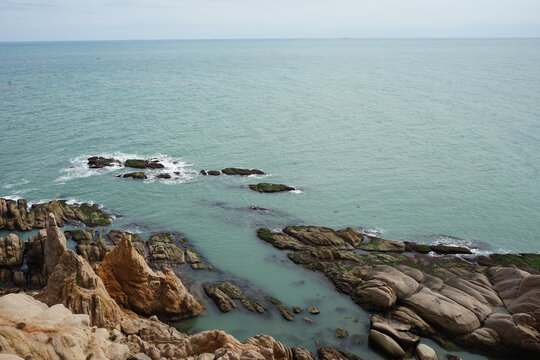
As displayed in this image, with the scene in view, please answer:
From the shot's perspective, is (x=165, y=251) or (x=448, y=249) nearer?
(x=165, y=251)

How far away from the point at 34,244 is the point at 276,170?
38371mm

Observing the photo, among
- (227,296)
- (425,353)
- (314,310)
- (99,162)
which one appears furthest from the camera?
(99,162)

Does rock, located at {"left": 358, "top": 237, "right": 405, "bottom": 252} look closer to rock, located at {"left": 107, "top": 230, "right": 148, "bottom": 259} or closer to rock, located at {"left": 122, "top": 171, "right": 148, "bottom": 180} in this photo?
rock, located at {"left": 107, "top": 230, "right": 148, "bottom": 259}

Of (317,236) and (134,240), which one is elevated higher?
(134,240)

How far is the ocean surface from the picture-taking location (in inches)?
1626

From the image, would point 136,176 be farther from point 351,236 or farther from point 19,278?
point 351,236

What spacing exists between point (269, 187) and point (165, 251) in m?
21.2

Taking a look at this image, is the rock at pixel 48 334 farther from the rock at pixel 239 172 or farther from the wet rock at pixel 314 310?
the rock at pixel 239 172

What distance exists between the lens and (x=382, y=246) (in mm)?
44250

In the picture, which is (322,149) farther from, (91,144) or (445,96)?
(445,96)

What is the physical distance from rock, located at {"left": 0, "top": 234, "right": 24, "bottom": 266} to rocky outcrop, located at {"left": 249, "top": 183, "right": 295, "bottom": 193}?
30621 millimetres

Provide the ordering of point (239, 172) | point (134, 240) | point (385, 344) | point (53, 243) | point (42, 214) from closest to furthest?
point (385, 344) → point (53, 243) → point (134, 240) → point (42, 214) → point (239, 172)

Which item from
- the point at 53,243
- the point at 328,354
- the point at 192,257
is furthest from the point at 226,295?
the point at 53,243

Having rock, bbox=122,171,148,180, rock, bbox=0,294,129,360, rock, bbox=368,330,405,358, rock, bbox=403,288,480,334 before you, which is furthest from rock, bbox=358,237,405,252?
rock, bbox=122,171,148,180
